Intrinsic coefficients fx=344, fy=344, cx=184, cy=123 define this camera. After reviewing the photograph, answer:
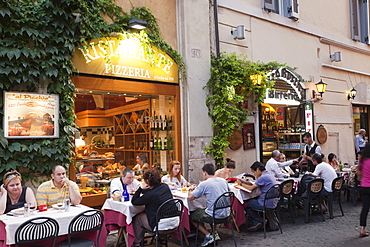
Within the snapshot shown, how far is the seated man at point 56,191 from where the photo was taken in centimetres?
502

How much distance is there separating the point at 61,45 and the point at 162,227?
12.5 feet

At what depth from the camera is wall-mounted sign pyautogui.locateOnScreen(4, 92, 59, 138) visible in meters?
5.90

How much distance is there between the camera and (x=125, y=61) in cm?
739

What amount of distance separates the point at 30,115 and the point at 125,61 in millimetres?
2272

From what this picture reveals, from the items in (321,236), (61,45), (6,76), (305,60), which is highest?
(305,60)

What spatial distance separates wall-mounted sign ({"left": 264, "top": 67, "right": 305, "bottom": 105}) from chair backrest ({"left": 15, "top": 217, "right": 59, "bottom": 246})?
765cm

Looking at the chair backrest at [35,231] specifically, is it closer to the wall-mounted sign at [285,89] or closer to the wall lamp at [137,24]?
the wall lamp at [137,24]

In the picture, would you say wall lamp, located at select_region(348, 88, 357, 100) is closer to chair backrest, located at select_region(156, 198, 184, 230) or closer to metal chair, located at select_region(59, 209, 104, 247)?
chair backrest, located at select_region(156, 198, 184, 230)

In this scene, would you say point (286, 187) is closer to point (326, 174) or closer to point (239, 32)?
point (326, 174)

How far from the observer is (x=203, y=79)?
8.73 metres

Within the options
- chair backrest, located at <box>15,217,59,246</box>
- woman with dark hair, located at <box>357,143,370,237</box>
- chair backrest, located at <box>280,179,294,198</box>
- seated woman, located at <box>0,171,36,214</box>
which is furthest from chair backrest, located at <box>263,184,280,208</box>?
seated woman, located at <box>0,171,36,214</box>

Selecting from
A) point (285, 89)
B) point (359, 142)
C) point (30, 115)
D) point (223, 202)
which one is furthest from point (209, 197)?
point (359, 142)

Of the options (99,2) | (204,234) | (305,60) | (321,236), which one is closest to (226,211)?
(204,234)

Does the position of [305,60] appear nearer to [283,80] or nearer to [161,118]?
[283,80]
